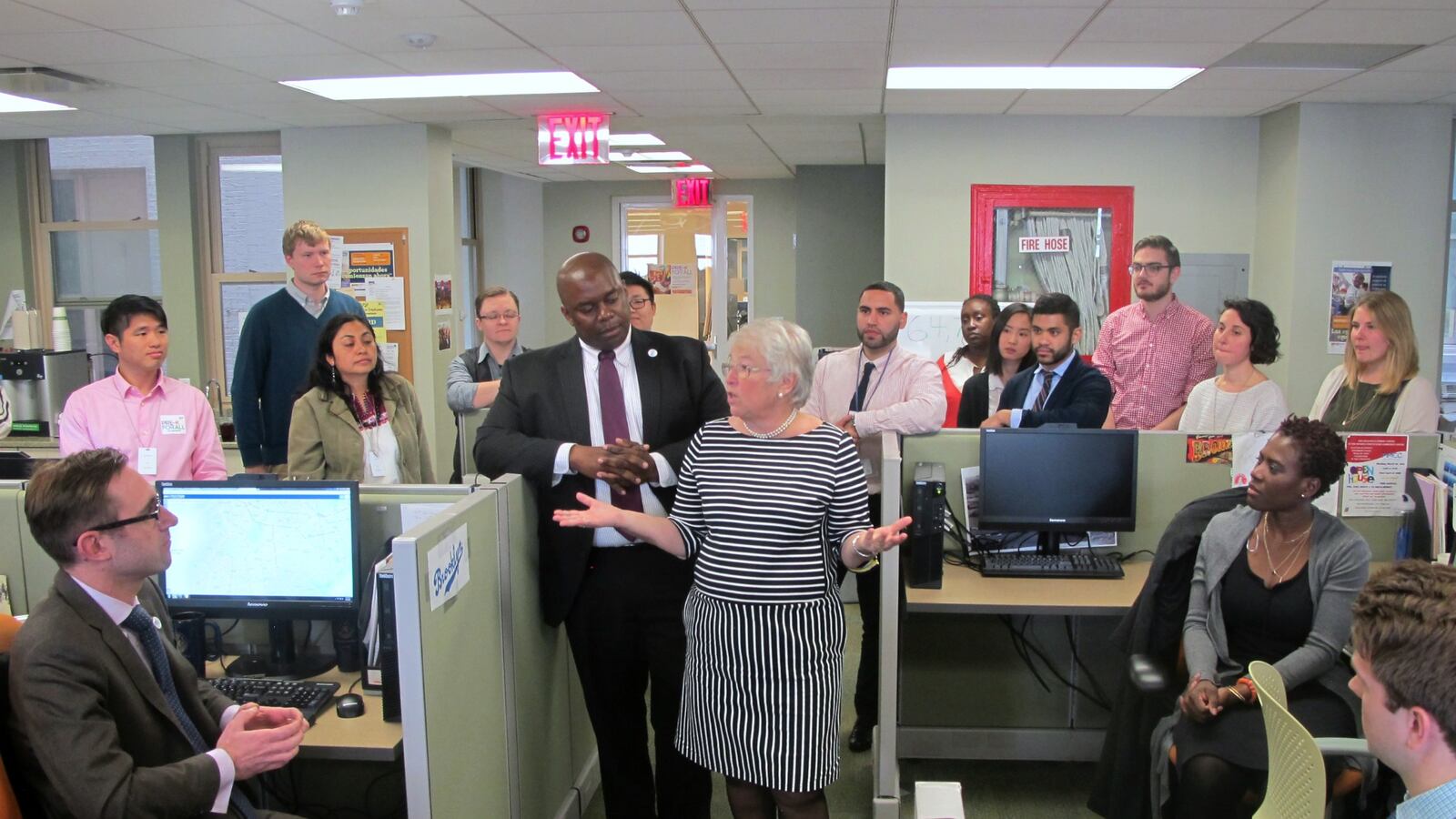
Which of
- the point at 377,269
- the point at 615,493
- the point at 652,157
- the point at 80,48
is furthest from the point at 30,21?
the point at 652,157

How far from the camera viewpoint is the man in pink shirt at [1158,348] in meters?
4.43

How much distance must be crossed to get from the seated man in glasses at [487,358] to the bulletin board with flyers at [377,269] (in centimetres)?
196

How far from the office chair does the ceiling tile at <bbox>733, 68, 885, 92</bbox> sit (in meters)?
3.72

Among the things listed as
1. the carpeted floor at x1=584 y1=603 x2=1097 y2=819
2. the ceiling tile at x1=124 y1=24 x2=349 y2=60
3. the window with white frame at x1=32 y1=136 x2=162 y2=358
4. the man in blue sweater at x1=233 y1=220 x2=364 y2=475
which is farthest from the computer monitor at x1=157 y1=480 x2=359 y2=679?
the window with white frame at x1=32 y1=136 x2=162 y2=358

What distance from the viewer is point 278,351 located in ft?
12.8

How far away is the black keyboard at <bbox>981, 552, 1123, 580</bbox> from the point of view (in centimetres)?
322

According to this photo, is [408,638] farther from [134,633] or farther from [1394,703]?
[1394,703]

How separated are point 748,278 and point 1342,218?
675 cm

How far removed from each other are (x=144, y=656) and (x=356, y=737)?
433 millimetres

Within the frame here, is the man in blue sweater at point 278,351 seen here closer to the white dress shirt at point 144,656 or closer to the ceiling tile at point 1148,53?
the white dress shirt at point 144,656

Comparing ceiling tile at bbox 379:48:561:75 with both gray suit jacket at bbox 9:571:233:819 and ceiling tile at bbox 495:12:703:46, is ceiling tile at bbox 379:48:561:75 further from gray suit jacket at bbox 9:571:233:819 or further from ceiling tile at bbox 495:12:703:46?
gray suit jacket at bbox 9:571:233:819

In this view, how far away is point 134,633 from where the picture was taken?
1965 mm

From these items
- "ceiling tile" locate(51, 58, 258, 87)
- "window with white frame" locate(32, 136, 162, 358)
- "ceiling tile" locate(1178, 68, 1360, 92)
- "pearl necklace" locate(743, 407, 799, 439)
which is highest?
A: "ceiling tile" locate(51, 58, 258, 87)

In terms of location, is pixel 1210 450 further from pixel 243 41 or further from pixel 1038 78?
pixel 243 41
